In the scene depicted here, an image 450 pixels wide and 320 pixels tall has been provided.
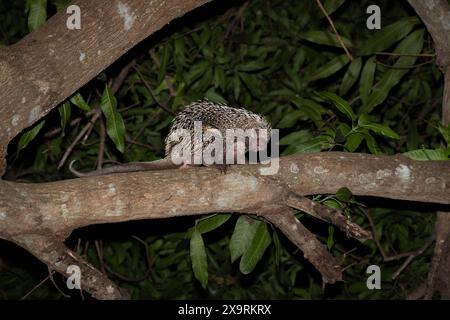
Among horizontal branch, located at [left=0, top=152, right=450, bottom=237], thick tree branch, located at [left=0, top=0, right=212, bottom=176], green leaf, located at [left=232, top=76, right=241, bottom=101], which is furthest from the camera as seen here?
green leaf, located at [left=232, top=76, right=241, bottom=101]

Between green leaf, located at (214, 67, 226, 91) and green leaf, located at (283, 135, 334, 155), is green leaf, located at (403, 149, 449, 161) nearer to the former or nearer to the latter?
green leaf, located at (283, 135, 334, 155)

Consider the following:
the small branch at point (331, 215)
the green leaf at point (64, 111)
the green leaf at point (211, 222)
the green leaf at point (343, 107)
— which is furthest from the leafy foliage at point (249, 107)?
the small branch at point (331, 215)

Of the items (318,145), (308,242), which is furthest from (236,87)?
(308,242)

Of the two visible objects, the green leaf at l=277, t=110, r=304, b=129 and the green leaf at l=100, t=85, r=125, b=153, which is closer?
the green leaf at l=100, t=85, r=125, b=153

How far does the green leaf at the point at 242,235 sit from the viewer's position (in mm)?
3537

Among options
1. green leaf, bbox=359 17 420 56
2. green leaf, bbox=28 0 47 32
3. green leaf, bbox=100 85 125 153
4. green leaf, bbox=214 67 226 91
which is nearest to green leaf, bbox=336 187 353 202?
green leaf, bbox=100 85 125 153

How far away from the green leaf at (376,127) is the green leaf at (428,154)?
0.19 metres

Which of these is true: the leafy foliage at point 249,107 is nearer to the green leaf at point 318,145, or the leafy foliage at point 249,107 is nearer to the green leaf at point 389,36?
the green leaf at point 389,36

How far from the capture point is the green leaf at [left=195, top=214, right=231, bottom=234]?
139 inches

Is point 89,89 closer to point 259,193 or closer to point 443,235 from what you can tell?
point 259,193

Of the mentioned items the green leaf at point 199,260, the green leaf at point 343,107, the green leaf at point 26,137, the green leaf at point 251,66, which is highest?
the green leaf at point 251,66

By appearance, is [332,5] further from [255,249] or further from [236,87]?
[255,249]

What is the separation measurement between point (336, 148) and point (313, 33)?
1.34 meters

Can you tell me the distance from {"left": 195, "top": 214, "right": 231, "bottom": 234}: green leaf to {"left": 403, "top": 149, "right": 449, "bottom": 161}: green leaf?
4.72 ft
